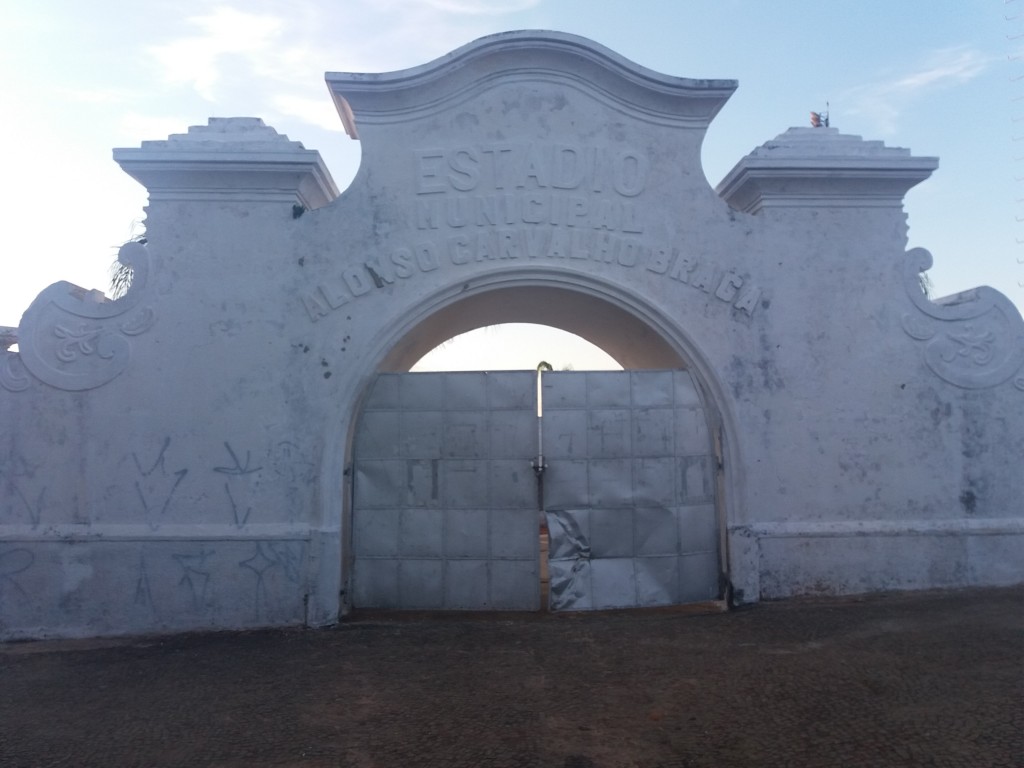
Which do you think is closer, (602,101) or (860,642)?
(860,642)

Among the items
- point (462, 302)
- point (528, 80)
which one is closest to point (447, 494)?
point (462, 302)

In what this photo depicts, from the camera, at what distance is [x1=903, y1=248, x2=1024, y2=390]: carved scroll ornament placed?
7613 millimetres

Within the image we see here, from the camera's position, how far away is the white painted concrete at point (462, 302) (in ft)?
23.4

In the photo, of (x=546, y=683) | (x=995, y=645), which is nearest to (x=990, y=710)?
(x=995, y=645)

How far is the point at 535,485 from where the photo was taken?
7738mm

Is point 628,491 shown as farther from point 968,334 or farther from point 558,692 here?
point 968,334

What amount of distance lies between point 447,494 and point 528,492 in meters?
0.74

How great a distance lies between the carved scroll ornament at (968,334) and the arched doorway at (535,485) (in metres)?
2.03

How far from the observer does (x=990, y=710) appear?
484cm

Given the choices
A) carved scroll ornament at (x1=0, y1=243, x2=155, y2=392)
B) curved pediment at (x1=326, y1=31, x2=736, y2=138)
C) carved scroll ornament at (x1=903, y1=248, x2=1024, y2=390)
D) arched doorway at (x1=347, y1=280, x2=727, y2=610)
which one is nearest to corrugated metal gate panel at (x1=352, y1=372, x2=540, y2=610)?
arched doorway at (x1=347, y1=280, x2=727, y2=610)

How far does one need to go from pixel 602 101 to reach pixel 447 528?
13.5 feet

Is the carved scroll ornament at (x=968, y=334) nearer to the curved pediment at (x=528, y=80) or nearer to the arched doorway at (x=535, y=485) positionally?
the arched doorway at (x=535, y=485)

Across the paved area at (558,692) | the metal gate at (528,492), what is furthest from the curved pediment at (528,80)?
the paved area at (558,692)

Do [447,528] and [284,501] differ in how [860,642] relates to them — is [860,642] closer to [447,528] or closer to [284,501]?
[447,528]
